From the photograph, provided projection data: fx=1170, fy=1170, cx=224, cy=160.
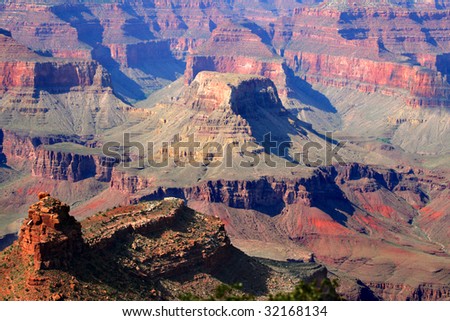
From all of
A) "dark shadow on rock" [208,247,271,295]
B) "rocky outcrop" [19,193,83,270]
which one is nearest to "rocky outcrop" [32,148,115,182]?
"dark shadow on rock" [208,247,271,295]

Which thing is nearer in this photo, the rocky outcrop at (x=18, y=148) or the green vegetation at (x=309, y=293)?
the green vegetation at (x=309, y=293)

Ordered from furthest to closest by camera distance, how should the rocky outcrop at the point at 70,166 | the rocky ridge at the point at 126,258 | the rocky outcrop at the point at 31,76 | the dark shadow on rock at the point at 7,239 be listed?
the rocky outcrop at the point at 31,76
the rocky outcrop at the point at 70,166
the dark shadow on rock at the point at 7,239
the rocky ridge at the point at 126,258

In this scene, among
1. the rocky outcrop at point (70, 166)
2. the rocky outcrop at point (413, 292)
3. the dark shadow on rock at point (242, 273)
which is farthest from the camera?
the rocky outcrop at point (70, 166)

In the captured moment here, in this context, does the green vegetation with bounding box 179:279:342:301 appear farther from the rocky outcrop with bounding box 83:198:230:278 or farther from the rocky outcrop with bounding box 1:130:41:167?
the rocky outcrop with bounding box 1:130:41:167

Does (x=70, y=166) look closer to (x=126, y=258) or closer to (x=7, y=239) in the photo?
(x=7, y=239)

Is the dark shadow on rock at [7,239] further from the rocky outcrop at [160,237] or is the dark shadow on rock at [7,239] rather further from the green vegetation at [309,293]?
the green vegetation at [309,293]

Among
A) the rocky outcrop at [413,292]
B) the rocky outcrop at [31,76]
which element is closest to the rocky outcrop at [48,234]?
the rocky outcrop at [413,292]

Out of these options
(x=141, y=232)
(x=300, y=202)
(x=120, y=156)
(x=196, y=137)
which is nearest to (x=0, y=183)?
(x=120, y=156)

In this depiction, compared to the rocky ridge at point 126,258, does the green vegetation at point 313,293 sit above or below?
above

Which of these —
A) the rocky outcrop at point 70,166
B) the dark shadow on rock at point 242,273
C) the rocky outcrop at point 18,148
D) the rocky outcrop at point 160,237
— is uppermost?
the rocky outcrop at point 160,237
